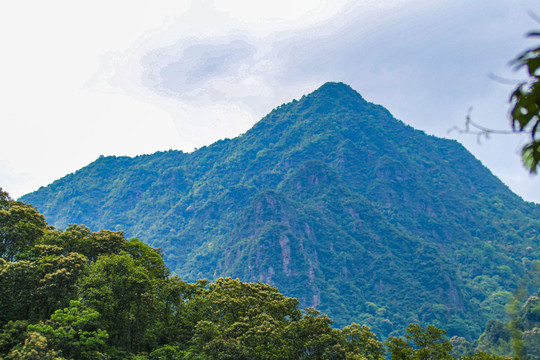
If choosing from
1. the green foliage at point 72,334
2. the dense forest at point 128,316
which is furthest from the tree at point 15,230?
the green foliage at point 72,334

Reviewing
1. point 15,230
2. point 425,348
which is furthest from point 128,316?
point 425,348

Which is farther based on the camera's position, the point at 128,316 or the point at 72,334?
the point at 128,316

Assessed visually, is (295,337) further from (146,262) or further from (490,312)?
(490,312)

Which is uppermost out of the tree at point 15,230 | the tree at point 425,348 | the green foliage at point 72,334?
the tree at point 15,230

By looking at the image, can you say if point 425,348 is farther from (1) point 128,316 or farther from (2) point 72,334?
(2) point 72,334

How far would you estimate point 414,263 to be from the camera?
512 ft

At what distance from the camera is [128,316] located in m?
25.2

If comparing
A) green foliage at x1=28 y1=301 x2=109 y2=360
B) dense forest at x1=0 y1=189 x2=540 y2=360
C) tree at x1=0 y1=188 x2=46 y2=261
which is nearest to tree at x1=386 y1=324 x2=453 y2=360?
dense forest at x1=0 y1=189 x2=540 y2=360

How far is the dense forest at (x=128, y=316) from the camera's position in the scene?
20.7 meters

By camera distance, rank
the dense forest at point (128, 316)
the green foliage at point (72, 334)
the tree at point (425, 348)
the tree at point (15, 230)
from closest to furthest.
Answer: the green foliage at point (72, 334) → the dense forest at point (128, 316) → the tree at point (425, 348) → the tree at point (15, 230)

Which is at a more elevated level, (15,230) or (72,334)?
(15,230)

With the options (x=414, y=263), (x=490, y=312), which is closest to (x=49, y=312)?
(x=490, y=312)

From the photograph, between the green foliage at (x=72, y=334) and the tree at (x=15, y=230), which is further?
the tree at (x=15, y=230)

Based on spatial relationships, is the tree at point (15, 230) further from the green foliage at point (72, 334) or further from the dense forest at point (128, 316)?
the green foliage at point (72, 334)
